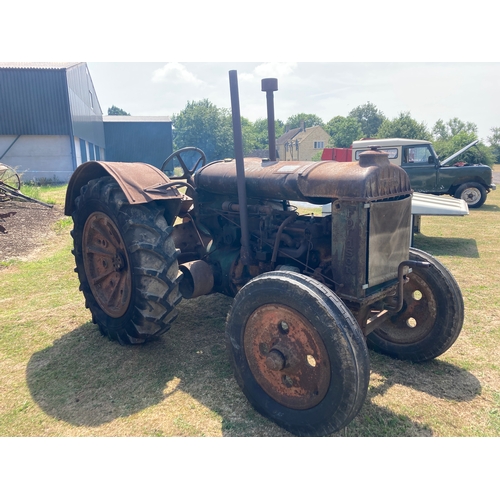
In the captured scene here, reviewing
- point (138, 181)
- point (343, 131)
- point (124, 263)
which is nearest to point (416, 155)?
point (138, 181)

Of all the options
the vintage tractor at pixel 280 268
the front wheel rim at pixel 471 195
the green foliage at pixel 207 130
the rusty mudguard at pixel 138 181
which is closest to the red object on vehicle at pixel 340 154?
the front wheel rim at pixel 471 195

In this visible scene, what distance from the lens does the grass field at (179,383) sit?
2652mm

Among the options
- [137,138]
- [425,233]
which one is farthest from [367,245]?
[137,138]

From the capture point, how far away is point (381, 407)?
9.21ft

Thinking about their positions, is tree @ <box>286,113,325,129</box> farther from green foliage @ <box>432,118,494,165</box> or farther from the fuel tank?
the fuel tank

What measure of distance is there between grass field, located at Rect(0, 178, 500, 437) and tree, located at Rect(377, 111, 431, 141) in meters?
46.5

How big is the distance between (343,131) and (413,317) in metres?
60.0

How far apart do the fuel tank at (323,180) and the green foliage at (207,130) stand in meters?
41.2

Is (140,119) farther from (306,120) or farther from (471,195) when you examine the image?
(306,120)

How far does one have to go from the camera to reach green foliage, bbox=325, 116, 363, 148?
55.8 metres

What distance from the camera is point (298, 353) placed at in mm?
2477

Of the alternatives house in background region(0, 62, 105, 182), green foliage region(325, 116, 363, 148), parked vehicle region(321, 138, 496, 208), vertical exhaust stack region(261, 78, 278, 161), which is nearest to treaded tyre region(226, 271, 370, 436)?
vertical exhaust stack region(261, 78, 278, 161)

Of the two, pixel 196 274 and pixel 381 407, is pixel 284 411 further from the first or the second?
pixel 196 274

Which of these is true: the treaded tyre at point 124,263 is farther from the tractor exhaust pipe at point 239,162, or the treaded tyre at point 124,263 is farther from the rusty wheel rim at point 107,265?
the tractor exhaust pipe at point 239,162
